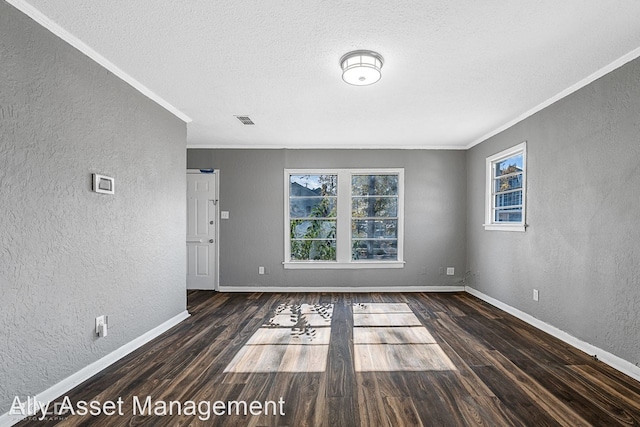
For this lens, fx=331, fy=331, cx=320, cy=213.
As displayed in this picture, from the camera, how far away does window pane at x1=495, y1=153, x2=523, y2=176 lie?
13.7ft

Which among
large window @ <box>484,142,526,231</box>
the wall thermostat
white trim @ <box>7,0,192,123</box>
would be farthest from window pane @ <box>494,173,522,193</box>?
the wall thermostat

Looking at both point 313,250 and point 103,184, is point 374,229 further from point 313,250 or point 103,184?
point 103,184

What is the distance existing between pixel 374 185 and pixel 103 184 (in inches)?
157

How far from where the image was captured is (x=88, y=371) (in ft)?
8.02

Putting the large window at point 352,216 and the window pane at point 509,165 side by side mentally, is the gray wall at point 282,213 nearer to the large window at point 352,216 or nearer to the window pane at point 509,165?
the large window at point 352,216

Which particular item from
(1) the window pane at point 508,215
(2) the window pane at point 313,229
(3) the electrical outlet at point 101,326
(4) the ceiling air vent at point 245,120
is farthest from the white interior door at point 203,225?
(1) the window pane at point 508,215

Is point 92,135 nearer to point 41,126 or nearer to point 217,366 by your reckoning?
point 41,126

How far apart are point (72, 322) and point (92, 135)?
1.37m

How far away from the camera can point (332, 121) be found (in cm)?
416

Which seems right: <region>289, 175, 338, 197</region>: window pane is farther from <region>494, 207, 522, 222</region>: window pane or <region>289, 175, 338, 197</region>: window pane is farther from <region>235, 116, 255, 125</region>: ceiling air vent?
<region>494, 207, 522, 222</region>: window pane

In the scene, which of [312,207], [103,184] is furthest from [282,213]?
[103,184]

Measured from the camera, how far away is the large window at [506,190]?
13.3 feet

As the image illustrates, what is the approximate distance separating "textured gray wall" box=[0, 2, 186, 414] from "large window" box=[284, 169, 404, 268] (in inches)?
101

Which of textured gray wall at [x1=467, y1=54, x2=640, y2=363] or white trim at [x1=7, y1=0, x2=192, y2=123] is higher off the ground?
white trim at [x1=7, y1=0, x2=192, y2=123]
